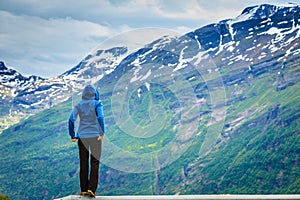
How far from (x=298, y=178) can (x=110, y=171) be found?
72.9m

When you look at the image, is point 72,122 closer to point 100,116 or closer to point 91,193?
point 100,116

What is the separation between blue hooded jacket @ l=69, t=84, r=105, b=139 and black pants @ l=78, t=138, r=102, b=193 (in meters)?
0.14

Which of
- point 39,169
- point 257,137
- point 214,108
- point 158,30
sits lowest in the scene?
point 39,169

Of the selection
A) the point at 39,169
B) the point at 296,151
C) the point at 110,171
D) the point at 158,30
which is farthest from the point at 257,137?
the point at 158,30

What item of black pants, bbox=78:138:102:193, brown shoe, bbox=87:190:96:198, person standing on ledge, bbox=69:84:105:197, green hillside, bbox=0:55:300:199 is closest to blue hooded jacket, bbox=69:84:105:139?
person standing on ledge, bbox=69:84:105:197

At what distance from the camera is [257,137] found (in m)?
152

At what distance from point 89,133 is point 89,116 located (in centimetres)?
33

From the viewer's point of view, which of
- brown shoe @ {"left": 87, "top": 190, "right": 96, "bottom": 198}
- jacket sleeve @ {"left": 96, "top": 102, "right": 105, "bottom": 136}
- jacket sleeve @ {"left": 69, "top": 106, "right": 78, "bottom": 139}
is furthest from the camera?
jacket sleeve @ {"left": 69, "top": 106, "right": 78, "bottom": 139}

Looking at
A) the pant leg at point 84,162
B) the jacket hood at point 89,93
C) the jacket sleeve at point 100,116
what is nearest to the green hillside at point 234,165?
the pant leg at point 84,162

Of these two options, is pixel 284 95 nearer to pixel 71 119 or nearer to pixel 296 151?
pixel 296 151

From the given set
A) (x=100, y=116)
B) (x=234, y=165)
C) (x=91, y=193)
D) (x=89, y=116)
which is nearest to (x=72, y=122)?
(x=89, y=116)

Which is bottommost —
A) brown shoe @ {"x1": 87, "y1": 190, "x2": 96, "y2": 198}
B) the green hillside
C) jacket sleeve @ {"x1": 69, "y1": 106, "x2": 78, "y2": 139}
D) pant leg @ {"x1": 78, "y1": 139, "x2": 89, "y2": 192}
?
→ the green hillside

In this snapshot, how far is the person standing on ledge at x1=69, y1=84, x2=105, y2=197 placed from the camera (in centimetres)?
831

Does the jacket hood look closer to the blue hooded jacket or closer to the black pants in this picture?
the blue hooded jacket
